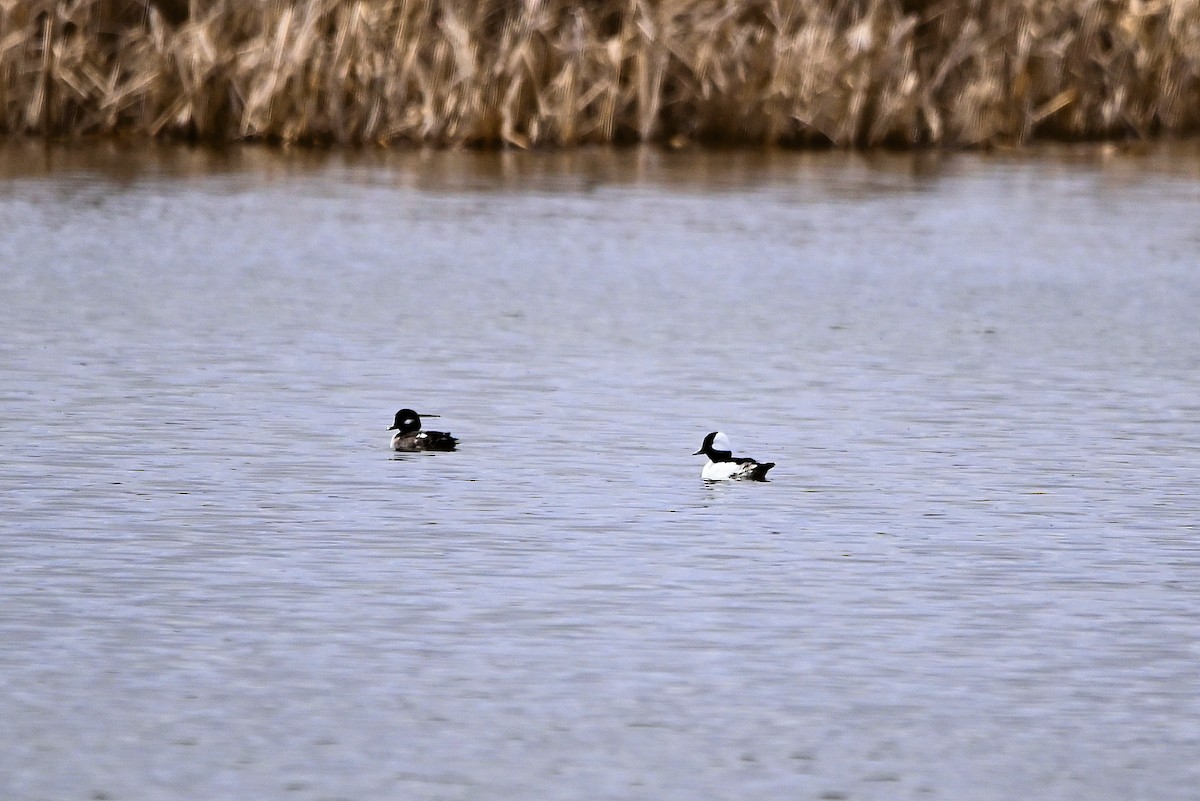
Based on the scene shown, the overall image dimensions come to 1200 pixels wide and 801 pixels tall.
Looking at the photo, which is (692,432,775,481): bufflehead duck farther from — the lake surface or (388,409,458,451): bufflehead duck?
(388,409,458,451): bufflehead duck

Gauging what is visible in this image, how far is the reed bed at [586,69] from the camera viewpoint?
28672 millimetres

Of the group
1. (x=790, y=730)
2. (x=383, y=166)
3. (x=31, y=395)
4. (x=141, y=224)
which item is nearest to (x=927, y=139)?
(x=383, y=166)

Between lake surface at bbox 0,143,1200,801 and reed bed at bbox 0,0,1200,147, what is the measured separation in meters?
4.70

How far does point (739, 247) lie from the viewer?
77.1 feet

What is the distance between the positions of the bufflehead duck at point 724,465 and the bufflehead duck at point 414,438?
1399 millimetres

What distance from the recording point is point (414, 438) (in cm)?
1294

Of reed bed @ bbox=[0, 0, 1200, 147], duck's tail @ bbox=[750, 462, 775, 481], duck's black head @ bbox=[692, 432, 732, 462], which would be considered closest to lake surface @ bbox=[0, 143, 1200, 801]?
duck's tail @ bbox=[750, 462, 775, 481]

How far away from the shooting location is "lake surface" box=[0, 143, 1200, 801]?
7.80 m

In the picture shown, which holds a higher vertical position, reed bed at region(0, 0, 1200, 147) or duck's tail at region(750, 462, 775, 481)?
reed bed at region(0, 0, 1200, 147)

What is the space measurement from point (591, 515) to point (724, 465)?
991 millimetres

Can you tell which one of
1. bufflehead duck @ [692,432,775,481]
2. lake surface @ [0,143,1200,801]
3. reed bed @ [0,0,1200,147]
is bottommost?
lake surface @ [0,143,1200,801]

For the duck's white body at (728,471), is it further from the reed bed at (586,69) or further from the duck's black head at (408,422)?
the reed bed at (586,69)

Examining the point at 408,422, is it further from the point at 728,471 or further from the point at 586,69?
the point at 586,69

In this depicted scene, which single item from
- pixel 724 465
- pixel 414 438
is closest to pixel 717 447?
pixel 724 465
